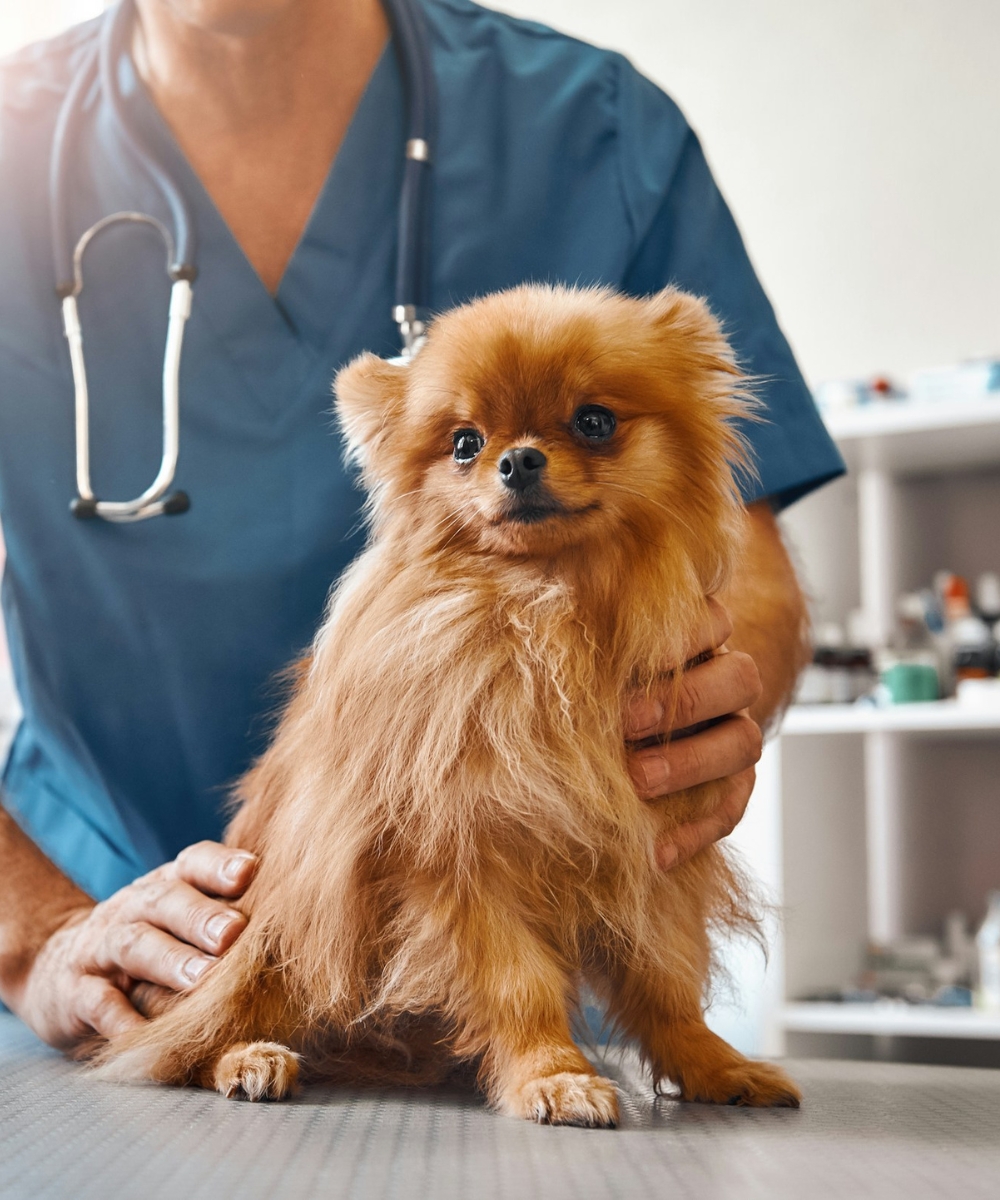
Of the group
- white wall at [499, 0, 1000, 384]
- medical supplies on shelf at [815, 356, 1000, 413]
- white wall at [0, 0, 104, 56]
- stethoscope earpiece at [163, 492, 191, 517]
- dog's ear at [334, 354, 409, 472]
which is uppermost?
white wall at [0, 0, 104, 56]

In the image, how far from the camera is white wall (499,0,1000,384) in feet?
10.1

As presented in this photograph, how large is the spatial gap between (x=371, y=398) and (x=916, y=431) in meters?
1.83

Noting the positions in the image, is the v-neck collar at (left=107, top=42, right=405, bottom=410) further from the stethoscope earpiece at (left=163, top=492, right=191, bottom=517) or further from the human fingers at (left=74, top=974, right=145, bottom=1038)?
the human fingers at (left=74, top=974, right=145, bottom=1038)

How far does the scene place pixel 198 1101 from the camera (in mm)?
878

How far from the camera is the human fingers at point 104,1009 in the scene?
1034 millimetres

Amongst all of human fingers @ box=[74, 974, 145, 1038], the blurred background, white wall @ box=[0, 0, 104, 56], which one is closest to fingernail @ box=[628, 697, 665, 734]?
human fingers @ box=[74, 974, 145, 1038]

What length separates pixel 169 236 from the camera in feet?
4.21

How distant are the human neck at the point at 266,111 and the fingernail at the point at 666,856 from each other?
2.54 feet

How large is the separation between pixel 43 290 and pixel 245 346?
233 mm

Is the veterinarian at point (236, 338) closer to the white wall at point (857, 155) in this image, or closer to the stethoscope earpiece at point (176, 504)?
the stethoscope earpiece at point (176, 504)

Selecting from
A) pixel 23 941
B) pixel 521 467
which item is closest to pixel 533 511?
pixel 521 467

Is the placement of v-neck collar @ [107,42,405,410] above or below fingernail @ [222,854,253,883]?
above

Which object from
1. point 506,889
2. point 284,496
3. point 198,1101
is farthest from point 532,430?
point 198,1101

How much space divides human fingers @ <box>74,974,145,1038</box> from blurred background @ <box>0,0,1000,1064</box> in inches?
54.7
